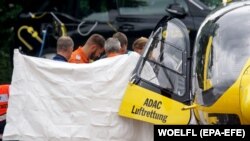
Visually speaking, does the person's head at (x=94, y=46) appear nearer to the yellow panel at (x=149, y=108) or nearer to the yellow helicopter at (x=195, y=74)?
the yellow helicopter at (x=195, y=74)

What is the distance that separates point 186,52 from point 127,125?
0.96 meters

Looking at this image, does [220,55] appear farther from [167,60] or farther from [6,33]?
[6,33]

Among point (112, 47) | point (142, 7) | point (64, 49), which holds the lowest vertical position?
point (112, 47)

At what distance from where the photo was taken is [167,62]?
9.82 metres

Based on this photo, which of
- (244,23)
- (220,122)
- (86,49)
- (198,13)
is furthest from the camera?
(198,13)

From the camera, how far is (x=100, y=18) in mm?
15664

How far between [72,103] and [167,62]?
3.40 feet

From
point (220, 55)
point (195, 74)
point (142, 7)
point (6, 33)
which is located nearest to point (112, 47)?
point (195, 74)

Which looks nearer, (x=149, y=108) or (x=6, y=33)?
(x=149, y=108)

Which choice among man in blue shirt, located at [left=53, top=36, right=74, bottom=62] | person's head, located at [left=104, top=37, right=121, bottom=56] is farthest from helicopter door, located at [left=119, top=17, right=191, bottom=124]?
man in blue shirt, located at [left=53, top=36, right=74, bottom=62]

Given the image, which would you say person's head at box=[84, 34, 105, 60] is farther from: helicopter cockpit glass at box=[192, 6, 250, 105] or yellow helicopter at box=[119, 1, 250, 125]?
helicopter cockpit glass at box=[192, 6, 250, 105]

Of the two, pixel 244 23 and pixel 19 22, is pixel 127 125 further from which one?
pixel 19 22

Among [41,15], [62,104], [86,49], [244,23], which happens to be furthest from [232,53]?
[41,15]

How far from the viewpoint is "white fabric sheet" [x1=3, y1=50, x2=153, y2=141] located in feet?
31.6
